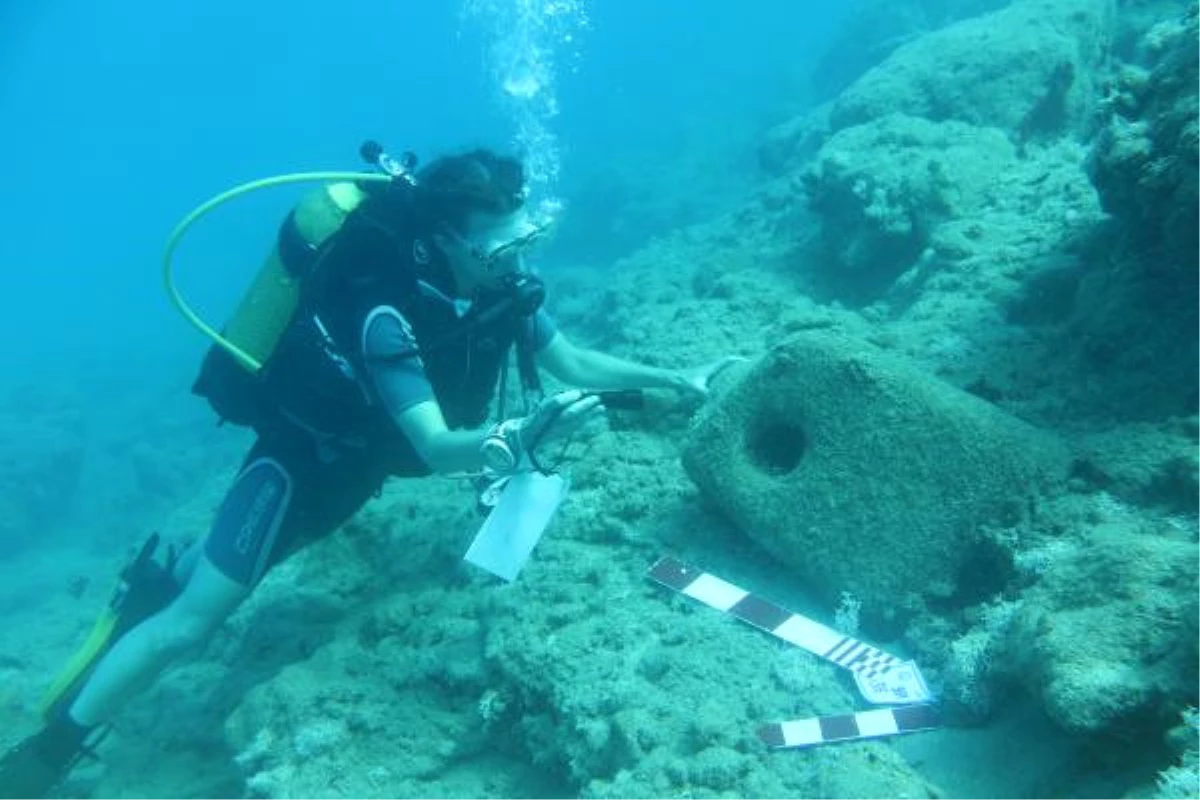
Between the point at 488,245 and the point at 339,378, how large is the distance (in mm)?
985

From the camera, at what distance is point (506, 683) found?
3.16m

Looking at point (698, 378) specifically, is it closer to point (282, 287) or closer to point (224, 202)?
point (282, 287)

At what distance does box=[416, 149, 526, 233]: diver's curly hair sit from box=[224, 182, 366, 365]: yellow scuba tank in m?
0.49

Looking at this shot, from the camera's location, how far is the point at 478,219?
3541mm

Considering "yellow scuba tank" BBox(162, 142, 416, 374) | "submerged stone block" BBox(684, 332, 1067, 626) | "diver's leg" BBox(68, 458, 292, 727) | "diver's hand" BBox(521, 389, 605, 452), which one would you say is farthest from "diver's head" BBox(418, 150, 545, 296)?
"diver's leg" BBox(68, 458, 292, 727)

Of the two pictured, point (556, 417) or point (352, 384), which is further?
point (352, 384)

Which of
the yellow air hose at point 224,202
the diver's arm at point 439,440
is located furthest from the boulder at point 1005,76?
the diver's arm at point 439,440

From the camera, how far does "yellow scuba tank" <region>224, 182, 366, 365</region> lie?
12.5 feet

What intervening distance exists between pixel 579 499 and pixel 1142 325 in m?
2.71

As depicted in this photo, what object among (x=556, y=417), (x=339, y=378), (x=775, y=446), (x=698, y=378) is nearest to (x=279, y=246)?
(x=339, y=378)

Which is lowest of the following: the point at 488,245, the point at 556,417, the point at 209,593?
the point at 209,593

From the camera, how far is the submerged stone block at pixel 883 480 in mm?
2820

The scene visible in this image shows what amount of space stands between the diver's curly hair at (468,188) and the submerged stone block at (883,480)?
143cm

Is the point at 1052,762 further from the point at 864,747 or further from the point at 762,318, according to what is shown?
the point at 762,318
